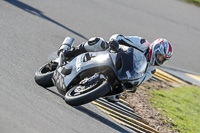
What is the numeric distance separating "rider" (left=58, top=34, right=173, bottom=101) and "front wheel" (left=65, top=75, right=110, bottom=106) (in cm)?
69

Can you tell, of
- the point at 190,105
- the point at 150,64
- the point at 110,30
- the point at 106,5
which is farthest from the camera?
the point at 106,5

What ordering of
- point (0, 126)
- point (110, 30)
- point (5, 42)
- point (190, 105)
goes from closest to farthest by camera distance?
point (0, 126)
point (5, 42)
point (190, 105)
point (110, 30)

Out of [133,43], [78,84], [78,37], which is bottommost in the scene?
[78,37]

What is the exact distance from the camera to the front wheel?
19.2 ft

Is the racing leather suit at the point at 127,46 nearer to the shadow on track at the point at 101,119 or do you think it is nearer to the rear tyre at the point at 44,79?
the rear tyre at the point at 44,79

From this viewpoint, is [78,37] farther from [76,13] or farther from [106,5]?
[106,5]

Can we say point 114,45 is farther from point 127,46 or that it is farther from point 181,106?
point 181,106

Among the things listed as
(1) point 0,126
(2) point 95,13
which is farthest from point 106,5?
(1) point 0,126

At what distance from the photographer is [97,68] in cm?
636

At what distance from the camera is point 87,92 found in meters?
5.96

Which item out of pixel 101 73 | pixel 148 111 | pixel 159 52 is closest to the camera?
pixel 101 73

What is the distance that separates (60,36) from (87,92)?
→ 4.85 metres

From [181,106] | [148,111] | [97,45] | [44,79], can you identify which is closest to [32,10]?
[181,106]

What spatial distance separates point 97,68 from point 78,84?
0.39 metres
